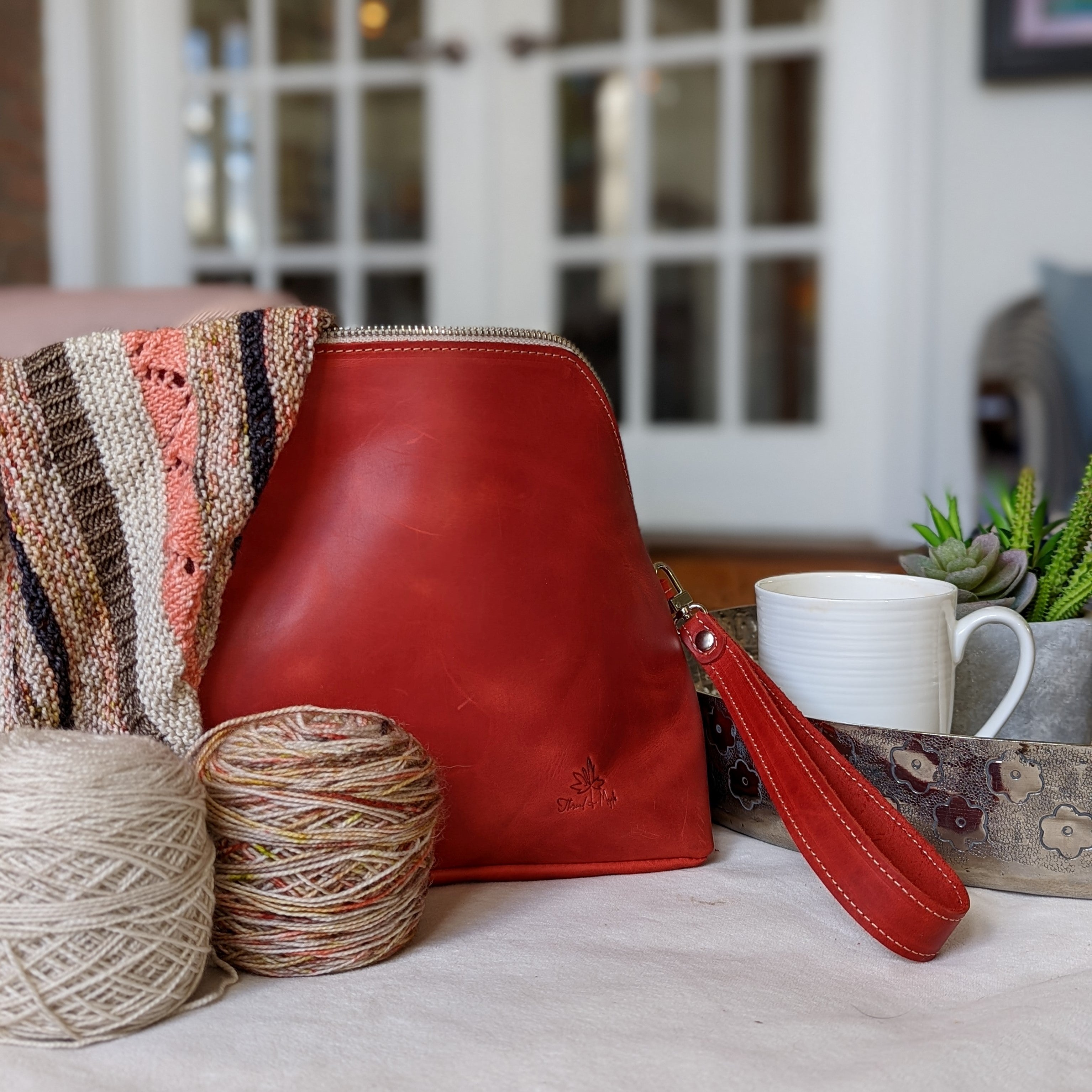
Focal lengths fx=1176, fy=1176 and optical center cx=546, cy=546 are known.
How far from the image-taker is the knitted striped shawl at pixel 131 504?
657mm

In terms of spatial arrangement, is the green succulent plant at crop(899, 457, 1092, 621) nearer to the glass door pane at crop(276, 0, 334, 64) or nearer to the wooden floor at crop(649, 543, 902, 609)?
the wooden floor at crop(649, 543, 902, 609)

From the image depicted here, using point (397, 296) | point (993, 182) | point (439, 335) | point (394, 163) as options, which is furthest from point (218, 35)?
point (439, 335)

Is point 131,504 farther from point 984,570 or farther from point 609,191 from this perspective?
point 609,191

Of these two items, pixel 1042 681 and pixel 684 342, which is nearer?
Result: pixel 1042 681

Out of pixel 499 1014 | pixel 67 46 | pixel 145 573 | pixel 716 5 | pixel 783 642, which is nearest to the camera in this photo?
pixel 499 1014

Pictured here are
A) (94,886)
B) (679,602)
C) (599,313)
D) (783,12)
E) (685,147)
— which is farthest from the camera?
(599,313)

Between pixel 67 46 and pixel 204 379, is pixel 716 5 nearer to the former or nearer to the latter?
pixel 67 46

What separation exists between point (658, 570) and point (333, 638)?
24 cm

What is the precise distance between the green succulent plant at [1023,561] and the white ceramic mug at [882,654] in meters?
0.06

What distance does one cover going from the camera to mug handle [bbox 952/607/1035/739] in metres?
0.76

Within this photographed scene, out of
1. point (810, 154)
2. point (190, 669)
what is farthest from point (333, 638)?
point (810, 154)

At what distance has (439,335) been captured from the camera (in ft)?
2.34

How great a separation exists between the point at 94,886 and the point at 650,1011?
27 centimetres

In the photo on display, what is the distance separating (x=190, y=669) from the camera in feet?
2.23
